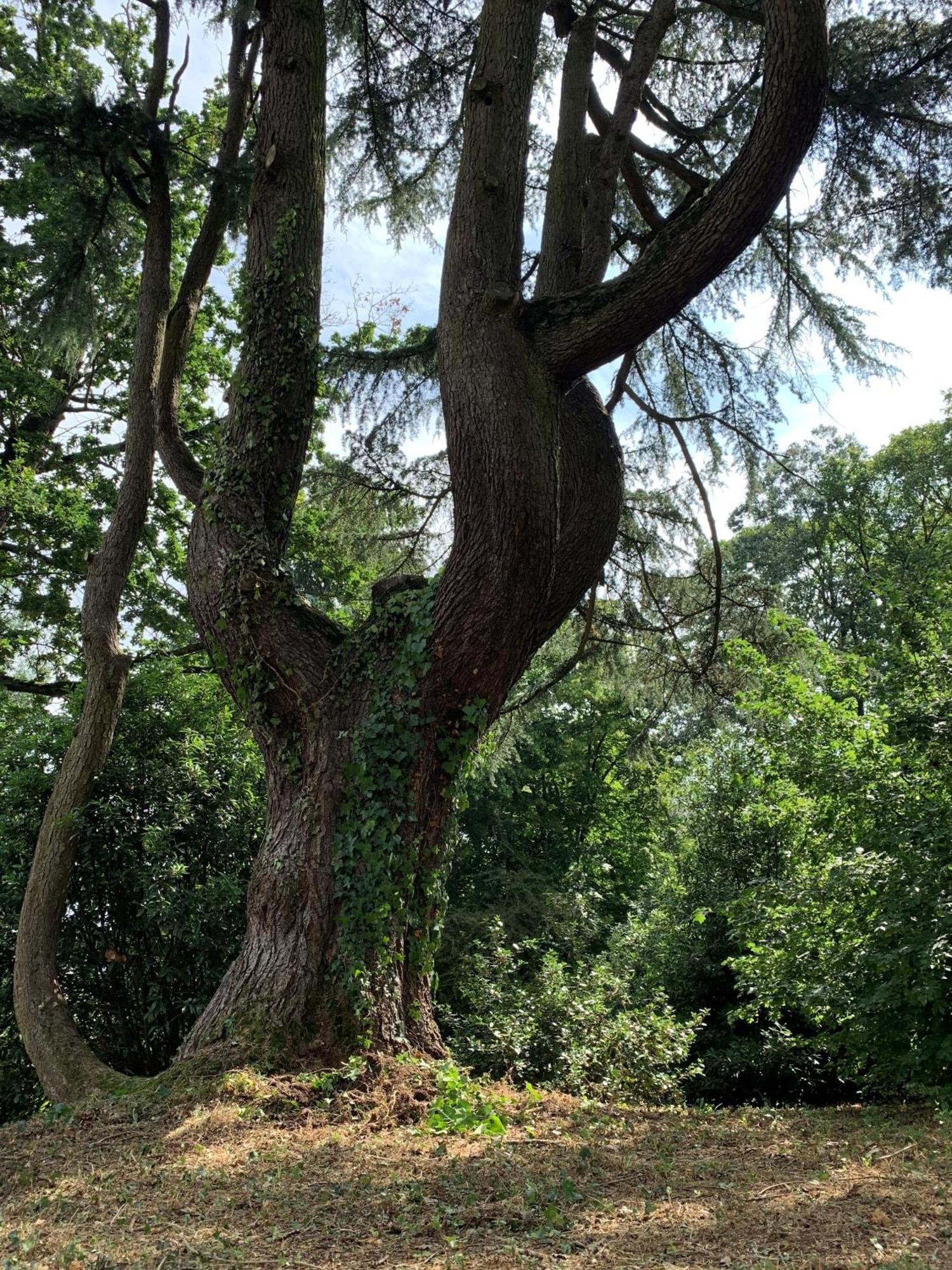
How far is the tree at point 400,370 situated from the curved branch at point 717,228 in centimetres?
2

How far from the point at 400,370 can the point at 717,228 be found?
364 cm

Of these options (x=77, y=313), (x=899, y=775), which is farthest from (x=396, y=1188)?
(x=77, y=313)

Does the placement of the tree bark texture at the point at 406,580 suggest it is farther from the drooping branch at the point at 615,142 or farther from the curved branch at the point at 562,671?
the curved branch at the point at 562,671

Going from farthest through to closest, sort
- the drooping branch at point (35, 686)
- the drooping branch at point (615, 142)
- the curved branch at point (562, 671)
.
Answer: the drooping branch at point (35, 686), the curved branch at point (562, 671), the drooping branch at point (615, 142)

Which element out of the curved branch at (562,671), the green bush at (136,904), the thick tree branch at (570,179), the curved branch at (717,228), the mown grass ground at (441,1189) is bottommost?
the mown grass ground at (441,1189)

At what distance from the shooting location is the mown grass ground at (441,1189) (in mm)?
2697

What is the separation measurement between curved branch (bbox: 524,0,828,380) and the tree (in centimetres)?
2

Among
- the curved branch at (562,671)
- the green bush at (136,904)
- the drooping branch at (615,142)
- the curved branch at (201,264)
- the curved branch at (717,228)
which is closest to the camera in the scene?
the curved branch at (717,228)

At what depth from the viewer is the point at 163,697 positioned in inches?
314

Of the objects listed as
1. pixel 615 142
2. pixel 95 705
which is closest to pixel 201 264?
pixel 615 142

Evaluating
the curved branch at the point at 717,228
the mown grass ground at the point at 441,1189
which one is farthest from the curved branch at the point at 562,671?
the mown grass ground at the point at 441,1189

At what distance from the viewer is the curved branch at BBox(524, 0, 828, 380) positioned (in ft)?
14.2

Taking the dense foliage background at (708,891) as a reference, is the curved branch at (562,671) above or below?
above

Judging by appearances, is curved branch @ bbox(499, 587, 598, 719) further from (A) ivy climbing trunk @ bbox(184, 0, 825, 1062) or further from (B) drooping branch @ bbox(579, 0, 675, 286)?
(B) drooping branch @ bbox(579, 0, 675, 286)
